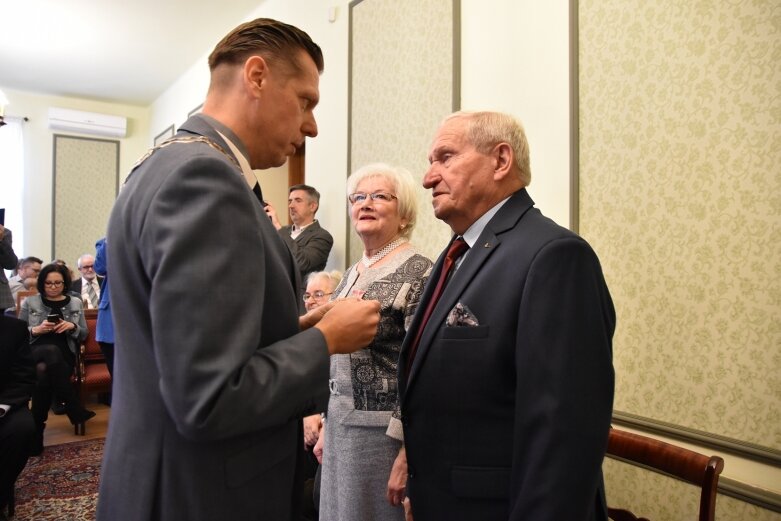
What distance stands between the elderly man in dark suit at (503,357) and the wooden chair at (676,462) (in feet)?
0.90

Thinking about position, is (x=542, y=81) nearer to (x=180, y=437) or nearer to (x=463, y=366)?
(x=463, y=366)

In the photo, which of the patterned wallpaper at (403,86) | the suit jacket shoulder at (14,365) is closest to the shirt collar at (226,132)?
the patterned wallpaper at (403,86)

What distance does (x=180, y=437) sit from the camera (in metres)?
0.81

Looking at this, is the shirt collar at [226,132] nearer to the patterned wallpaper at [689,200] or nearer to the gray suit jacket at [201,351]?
the gray suit jacket at [201,351]

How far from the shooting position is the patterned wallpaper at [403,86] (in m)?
3.07

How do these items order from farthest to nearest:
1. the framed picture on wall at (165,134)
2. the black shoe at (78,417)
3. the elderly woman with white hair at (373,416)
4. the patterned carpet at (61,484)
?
1. the framed picture on wall at (165,134)
2. the black shoe at (78,417)
3. the patterned carpet at (61,484)
4. the elderly woman with white hair at (373,416)

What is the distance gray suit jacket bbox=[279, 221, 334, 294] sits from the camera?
377 centimetres

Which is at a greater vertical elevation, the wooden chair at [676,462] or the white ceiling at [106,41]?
the white ceiling at [106,41]

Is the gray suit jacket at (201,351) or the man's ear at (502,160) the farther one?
the man's ear at (502,160)

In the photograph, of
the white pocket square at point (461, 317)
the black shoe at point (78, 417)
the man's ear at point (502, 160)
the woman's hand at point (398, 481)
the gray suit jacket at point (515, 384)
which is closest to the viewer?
the gray suit jacket at point (515, 384)

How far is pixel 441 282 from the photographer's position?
143 cm

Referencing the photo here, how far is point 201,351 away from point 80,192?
866 centimetres

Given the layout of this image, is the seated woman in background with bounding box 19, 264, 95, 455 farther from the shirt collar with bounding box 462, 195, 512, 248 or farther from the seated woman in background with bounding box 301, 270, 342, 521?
the shirt collar with bounding box 462, 195, 512, 248

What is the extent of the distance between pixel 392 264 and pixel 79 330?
12.6ft
